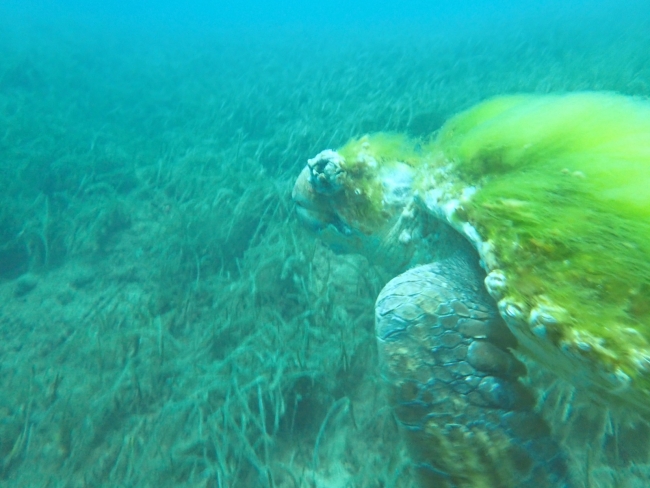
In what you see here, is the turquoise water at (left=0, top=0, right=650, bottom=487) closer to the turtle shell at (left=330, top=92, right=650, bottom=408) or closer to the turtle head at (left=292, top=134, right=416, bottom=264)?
the turtle head at (left=292, top=134, right=416, bottom=264)

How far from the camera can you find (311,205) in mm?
2426

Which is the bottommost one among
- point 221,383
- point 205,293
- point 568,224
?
point 205,293

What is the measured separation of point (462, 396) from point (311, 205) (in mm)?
1493

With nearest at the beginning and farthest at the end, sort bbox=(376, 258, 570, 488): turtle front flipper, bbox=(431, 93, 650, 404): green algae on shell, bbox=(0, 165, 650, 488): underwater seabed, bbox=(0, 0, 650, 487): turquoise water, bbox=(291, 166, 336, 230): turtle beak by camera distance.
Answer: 1. bbox=(431, 93, 650, 404): green algae on shell
2. bbox=(376, 258, 570, 488): turtle front flipper
3. bbox=(0, 165, 650, 488): underwater seabed
4. bbox=(0, 0, 650, 487): turquoise water
5. bbox=(291, 166, 336, 230): turtle beak

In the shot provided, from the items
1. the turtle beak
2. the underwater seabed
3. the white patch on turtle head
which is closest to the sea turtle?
the white patch on turtle head

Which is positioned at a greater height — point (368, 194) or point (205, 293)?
point (368, 194)

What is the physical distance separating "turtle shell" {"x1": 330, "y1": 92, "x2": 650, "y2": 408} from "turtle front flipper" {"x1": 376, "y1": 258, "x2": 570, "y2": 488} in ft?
0.51

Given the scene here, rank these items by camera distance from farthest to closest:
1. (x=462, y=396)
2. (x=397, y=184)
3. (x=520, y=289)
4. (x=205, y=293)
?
1. (x=205, y=293)
2. (x=397, y=184)
3. (x=462, y=396)
4. (x=520, y=289)

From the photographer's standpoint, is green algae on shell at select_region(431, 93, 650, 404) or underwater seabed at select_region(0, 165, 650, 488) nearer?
green algae on shell at select_region(431, 93, 650, 404)

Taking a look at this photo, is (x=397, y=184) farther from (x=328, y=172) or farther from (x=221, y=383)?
(x=221, y=383)

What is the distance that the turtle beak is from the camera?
7.78 ft

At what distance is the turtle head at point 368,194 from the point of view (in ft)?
6.81

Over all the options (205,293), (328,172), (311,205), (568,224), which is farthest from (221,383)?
(568,224)

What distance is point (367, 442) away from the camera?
1.93 metres
